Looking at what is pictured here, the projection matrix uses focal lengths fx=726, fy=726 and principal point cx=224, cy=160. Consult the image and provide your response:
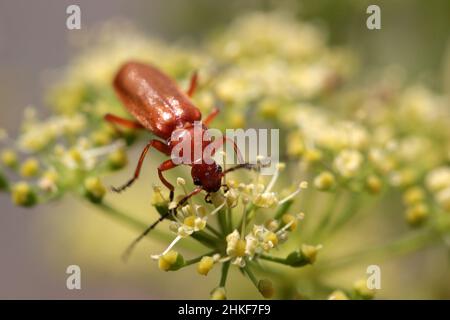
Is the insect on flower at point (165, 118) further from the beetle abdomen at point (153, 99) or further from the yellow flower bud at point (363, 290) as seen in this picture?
the yellow flower bud at point (363, 290)

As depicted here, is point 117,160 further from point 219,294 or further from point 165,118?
point 219,294

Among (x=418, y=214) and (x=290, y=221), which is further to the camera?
(x=418, y=214)

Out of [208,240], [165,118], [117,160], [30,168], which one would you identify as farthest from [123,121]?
[208,240]

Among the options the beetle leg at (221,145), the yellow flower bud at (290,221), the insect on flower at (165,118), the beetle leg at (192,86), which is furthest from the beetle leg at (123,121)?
the yellow flower bud at (290,221)

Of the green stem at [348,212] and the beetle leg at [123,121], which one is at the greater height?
the beetle leg at [123,121]

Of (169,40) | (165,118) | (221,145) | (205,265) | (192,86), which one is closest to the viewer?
(205,265)

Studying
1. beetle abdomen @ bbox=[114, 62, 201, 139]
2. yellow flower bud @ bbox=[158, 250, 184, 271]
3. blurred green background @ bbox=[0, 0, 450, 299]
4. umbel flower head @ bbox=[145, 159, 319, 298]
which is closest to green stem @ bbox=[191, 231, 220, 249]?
umbel flower head @ bbox=[145, 159, 319, 298]

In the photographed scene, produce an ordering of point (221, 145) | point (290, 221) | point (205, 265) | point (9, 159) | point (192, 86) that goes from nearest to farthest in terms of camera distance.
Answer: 1. point (205, 265)
2. point (290, 221)
3. point (221, 145)
4. point (9, 159)
5. point (192, 86)
